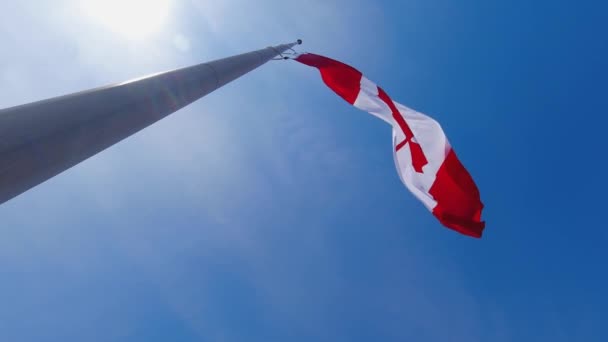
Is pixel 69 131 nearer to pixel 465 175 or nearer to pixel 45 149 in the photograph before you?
pixel 45 149

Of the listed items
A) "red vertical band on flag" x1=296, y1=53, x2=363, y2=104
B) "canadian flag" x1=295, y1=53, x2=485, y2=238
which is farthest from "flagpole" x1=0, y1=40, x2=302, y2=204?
"canadian flag" x1=295, y1=53, x2=485, y2=238

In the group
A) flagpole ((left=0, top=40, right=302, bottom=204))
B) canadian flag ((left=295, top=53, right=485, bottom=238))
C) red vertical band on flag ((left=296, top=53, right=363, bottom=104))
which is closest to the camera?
flagpole ((left=0, top=40, right=302, bottom=204))

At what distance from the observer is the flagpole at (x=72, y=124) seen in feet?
12.8

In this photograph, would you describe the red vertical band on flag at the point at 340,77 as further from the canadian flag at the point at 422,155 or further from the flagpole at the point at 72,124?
the flagpole at the point at 72,124

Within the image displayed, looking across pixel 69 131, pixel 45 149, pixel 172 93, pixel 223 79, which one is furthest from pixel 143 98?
pixel 223 79

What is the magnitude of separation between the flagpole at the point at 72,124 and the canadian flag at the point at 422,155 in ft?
29.6

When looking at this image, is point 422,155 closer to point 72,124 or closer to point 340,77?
point 340,77

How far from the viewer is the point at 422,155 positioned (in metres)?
14.5

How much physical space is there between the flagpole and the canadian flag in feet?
29.6

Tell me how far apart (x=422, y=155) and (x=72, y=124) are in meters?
12.0

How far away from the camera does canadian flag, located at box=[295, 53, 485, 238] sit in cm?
1308

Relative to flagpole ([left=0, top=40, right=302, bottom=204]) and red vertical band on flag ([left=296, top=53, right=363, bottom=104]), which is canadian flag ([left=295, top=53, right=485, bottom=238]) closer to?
red vertical band on flag ([left=296, top=53, right=363, bottom=104])

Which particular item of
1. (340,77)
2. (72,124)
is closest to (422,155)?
(340,77)

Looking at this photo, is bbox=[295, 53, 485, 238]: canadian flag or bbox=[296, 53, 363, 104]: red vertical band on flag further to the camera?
bbox=[296, 53, 363, 104]: red vertical band on flag
